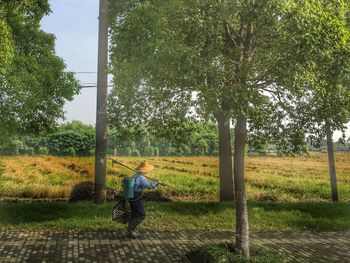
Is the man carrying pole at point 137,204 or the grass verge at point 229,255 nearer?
the grass verge at point 229,255

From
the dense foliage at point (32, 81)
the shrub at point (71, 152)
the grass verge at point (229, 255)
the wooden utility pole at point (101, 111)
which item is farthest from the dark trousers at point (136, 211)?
the shrub at point (71, 152)

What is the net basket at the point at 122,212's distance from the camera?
35.8ft

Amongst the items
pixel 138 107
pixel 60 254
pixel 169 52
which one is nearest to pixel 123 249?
pixel 60 254

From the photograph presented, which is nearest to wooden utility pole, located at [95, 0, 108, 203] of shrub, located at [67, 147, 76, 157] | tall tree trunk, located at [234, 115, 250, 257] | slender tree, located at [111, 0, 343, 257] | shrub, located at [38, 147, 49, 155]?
slender tree, located at [111, 0, 343, 257]

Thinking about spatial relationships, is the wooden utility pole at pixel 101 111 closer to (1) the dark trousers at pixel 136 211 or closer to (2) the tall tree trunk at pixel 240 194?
(1) the dark trousers at pixel 136 211

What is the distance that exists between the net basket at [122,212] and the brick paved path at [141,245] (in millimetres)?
430

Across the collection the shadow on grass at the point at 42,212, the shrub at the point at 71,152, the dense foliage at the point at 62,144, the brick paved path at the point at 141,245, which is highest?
the dense foliage at the point at 62,144

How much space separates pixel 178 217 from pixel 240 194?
4179 millimetres

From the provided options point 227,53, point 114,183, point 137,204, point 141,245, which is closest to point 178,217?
point 137,204

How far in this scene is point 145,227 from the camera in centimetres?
1202

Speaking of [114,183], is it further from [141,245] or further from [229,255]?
[229,255]

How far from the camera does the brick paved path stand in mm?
8984

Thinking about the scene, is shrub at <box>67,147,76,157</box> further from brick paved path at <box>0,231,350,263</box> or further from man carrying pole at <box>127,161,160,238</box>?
man carrying pole at <box>127,161,160,238</box>

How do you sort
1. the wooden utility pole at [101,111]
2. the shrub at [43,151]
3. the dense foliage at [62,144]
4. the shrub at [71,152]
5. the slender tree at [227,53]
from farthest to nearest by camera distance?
the dense foliage at [62,144] → the shrub at [43,151] → the shrub at [71,152] → the wooden utility pole at [101,111] → the slender tree at [227,53]
